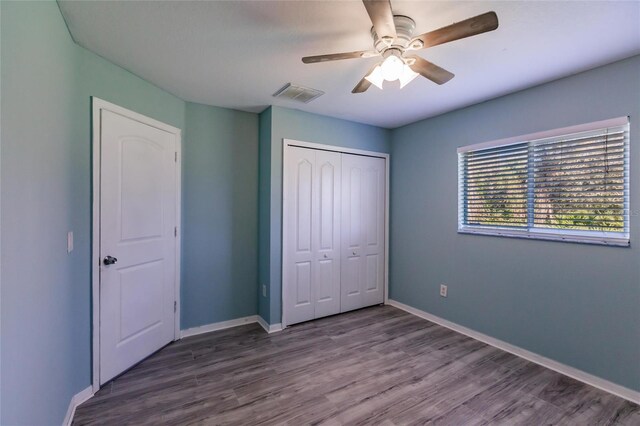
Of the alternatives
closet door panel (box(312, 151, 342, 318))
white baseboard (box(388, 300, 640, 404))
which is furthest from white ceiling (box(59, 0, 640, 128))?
white baseboard (box(388, 300, 640, 404))

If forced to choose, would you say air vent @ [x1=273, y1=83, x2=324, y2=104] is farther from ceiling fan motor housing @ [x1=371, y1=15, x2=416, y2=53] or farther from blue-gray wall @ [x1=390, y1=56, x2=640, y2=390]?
blue-gray wall @ [x1=390, y1=56, x2=640, y2=390]

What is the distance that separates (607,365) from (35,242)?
368 centimetres

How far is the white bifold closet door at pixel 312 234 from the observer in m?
3.13

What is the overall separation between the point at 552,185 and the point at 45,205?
3.54 meters

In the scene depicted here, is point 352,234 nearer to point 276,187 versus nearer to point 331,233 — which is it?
point 331,233

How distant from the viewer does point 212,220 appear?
303cm

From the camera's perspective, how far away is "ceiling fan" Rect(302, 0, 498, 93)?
1.24 metres

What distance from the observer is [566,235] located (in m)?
2.29

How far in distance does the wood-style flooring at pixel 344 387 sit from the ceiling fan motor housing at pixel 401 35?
2280 mm

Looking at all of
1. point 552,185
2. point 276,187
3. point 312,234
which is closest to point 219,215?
point 276,187

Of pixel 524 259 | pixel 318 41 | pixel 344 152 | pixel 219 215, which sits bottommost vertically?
pixel 524 259

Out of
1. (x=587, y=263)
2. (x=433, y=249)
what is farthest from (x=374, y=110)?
(x=587, y=263)

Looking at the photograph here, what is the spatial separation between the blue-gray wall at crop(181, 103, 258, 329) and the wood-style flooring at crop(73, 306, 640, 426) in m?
0.38

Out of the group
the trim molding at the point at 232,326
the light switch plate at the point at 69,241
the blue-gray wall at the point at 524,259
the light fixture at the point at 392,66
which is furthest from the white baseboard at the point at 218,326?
the light fixture at the point at 392,66
